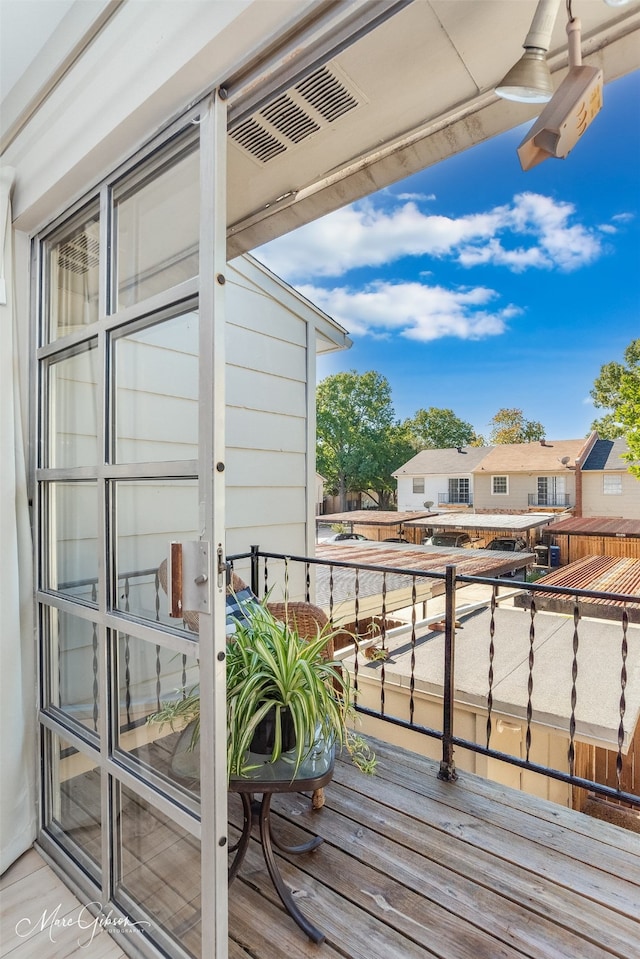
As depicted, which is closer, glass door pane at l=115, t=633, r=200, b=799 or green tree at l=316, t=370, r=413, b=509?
glass door pane at l=115, t=633, r=200, b=799

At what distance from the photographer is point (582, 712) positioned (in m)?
2.69

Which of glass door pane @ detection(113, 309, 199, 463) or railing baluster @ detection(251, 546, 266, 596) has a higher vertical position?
glass door pane @ detection(113, 309, 199, 463)

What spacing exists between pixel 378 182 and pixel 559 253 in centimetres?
1927

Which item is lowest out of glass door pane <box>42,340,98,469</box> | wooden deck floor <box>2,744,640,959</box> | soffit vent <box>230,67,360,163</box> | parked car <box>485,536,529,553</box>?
parked car <box>485,536,529,553</box>

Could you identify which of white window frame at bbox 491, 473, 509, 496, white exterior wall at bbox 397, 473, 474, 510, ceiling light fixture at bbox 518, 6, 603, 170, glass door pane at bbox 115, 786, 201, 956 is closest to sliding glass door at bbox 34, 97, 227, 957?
glass door pane at bbox 115, 786, 201, 956

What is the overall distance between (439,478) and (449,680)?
14.4 meters

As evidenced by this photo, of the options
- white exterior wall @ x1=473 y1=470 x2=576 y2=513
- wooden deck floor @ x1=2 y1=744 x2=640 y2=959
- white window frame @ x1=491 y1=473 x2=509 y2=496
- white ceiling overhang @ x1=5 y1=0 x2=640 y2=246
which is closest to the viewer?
white ceiling overhang @ x1=5 y1=0 x2=640 y2=246

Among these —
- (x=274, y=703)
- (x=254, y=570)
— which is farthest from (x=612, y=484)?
(x=274, y=703)

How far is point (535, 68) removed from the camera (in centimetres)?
117

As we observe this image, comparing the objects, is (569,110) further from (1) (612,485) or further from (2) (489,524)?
(1) (612,485)

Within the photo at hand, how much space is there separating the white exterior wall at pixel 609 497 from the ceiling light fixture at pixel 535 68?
12834mm

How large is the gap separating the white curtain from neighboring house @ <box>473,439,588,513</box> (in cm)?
1421

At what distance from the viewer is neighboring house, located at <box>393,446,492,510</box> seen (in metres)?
15.6

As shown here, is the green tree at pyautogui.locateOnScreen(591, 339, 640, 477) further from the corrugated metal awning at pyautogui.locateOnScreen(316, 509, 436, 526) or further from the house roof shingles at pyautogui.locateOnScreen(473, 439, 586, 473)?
the corrugated metal awning at pyautogui.locateOnScreen(316, 509, 436, 526)
